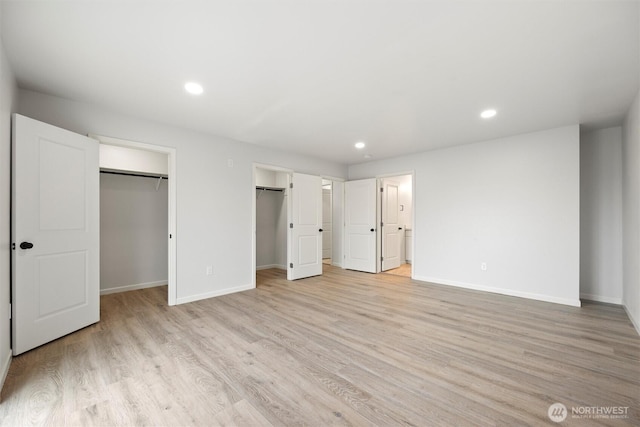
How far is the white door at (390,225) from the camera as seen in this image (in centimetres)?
596

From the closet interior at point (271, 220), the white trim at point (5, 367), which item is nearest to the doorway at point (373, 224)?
the closet interior at point (271, 220)

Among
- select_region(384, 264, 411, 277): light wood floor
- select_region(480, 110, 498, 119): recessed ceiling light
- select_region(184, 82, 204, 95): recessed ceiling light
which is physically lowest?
select_region(384, 264, 411, 277): light wood floor

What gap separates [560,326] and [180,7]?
4428 millimetres

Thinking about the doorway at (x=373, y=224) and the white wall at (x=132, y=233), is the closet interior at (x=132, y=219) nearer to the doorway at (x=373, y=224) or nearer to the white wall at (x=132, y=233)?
the white wall at (x=132, y=233)

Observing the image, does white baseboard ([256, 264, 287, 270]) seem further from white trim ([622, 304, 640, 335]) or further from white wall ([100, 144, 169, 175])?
white trim ([622, 304, 640, 335])

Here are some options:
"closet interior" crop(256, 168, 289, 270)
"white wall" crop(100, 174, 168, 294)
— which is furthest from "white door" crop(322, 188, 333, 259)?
"white wall" crop(100, 174, 168, 294)

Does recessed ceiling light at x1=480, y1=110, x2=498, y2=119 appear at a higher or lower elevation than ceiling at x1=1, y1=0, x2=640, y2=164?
lower

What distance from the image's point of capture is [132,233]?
446 cm

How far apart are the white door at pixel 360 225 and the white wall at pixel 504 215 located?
3.04 feet

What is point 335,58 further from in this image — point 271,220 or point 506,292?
point 271,220

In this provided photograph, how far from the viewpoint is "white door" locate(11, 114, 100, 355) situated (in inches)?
90.2

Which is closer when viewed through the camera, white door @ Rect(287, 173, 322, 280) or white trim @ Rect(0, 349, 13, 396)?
white trim @ Rect(0, 349, 13, 396)

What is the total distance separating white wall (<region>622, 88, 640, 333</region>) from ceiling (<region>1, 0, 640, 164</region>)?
29 cm

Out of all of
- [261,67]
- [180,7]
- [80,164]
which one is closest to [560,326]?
[261,67]
